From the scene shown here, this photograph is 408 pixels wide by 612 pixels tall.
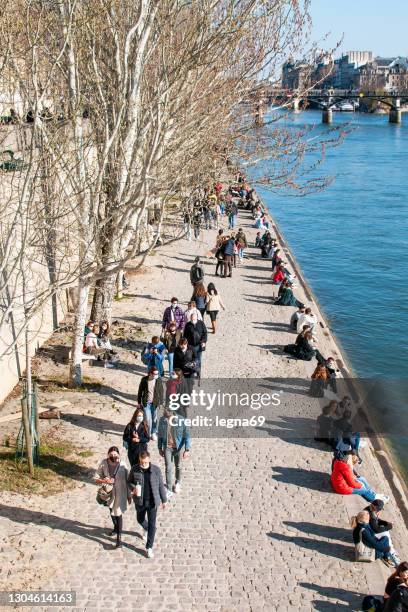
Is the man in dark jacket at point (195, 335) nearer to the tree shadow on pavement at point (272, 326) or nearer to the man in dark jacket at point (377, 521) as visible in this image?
the tree shadow on pavement at point (272, 326)

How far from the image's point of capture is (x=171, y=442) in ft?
30.7

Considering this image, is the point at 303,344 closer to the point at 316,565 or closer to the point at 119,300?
the point at 119,300

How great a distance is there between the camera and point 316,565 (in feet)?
26.6

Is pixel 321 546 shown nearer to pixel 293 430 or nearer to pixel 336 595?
pixel 336 595

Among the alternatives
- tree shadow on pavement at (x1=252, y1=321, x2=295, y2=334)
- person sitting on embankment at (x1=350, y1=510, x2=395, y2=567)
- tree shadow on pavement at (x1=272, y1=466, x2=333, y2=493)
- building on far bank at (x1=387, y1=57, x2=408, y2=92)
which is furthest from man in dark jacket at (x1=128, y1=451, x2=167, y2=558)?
building on far bank at (x1=387, y1=57, x2=408, y2=92)

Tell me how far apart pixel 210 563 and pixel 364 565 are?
1.75 m

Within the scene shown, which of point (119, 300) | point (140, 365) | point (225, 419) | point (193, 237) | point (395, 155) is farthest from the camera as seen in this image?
point (395, 155)

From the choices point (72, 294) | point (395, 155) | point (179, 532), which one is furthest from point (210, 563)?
point (395, 155)

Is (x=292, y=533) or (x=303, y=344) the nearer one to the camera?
(x=292, y=533)

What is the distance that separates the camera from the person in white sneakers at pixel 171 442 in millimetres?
9336

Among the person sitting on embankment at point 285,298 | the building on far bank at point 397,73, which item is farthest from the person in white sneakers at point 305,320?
the building on far bank at point 397,73

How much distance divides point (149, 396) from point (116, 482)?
2.96 metres

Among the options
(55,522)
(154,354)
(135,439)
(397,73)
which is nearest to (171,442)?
(135,439)

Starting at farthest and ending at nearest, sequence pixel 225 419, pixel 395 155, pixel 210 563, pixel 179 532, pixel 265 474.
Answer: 1. pixel 395 155
2. pixel 225 419
3. pixel 265 474
4. pixel 179 532
5. pixel 210 563
